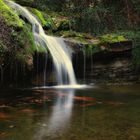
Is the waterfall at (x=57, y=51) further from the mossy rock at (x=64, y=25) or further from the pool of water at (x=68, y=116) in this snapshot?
the pool of water at (x=68, y=116)

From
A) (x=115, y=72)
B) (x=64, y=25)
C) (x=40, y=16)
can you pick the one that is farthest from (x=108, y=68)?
(x=40, y=16)

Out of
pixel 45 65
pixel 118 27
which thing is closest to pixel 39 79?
pixel 45 65

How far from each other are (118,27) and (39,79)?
7.16m

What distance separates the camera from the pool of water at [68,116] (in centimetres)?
666

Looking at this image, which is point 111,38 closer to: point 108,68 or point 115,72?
point 108,68

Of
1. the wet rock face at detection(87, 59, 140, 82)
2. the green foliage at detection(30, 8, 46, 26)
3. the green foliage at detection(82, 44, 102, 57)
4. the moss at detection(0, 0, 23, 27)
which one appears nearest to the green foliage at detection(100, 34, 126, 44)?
the green foliage at detection(82, 44, 102, 57)

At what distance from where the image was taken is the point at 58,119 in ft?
26.1

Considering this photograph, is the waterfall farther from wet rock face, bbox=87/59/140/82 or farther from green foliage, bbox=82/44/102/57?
wet rock face, bbox=87/59/140/82

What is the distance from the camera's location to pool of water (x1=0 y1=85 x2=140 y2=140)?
6.66 metres

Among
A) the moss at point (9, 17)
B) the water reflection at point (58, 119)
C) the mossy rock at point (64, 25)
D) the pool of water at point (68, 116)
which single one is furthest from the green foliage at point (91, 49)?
the water reflection at point (58, 119)

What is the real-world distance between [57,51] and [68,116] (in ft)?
23.2

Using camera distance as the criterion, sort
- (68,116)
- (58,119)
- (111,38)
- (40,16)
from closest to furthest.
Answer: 1. (58,119)
2. (68,116)
3. (111,38)
4. (40,16)

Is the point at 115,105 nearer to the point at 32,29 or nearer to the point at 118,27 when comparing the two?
the point at 32,29

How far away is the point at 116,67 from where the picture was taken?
16531 millimetres
